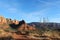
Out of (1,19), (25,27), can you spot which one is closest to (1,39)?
(25,27)

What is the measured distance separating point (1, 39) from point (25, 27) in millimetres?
33774

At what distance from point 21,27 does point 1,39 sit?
113ft

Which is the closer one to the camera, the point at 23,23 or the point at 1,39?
the point at 1,39

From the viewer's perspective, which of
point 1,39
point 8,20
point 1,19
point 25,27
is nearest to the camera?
point 1,39

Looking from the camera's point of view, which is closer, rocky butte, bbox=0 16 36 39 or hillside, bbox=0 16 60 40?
hillside, bbox=0 16 60 40

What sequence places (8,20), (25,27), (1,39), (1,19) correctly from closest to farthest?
(1,39) < (25,27) < (1,19) < (8,20)

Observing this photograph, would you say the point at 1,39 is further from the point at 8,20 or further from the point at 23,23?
the point at 8,20

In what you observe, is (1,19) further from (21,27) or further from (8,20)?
(21,27)

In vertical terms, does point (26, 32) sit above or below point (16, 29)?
below

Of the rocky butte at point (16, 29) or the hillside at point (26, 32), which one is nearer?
the hillside at point (26, 32)

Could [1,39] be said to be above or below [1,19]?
below

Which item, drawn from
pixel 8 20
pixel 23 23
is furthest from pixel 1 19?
pixel 23 23

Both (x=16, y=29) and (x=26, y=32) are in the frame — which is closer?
(x=26, y=32)

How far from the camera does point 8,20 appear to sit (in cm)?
7112
